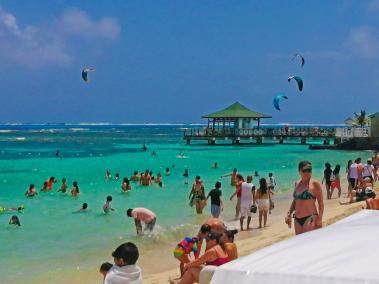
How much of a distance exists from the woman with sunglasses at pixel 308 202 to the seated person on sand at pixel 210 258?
1.61m

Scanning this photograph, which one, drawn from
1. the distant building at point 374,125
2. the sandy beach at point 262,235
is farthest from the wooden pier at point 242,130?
the sandy beach at point 262,235

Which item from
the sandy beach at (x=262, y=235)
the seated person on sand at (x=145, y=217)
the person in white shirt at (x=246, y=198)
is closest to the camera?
the sandy beach at (x=262, y=235)

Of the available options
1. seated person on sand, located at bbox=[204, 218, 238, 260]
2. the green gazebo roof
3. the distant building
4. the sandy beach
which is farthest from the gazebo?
seated person on sand, located at bbox=[204, 218, 238, 260]

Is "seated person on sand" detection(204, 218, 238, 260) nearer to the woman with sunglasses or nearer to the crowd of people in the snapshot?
the crowd of people

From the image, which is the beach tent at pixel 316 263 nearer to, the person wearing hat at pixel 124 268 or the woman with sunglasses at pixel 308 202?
the person wearing hat at pixel 124 268

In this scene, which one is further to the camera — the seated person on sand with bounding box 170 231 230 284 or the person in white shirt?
the person in white shirt

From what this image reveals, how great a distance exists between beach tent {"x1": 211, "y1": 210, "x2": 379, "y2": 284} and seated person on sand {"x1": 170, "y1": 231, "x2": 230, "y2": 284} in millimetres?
1856

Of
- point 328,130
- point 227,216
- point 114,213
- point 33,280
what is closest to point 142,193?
point 114,213

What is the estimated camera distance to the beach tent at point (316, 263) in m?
3.15

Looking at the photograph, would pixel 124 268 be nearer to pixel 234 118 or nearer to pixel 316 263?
pixel 316 263

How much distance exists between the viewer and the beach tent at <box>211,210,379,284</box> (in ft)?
10.3

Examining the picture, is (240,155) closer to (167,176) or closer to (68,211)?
(167,176)

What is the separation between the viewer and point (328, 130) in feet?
186

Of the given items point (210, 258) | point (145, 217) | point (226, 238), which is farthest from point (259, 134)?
point (210, 258)
